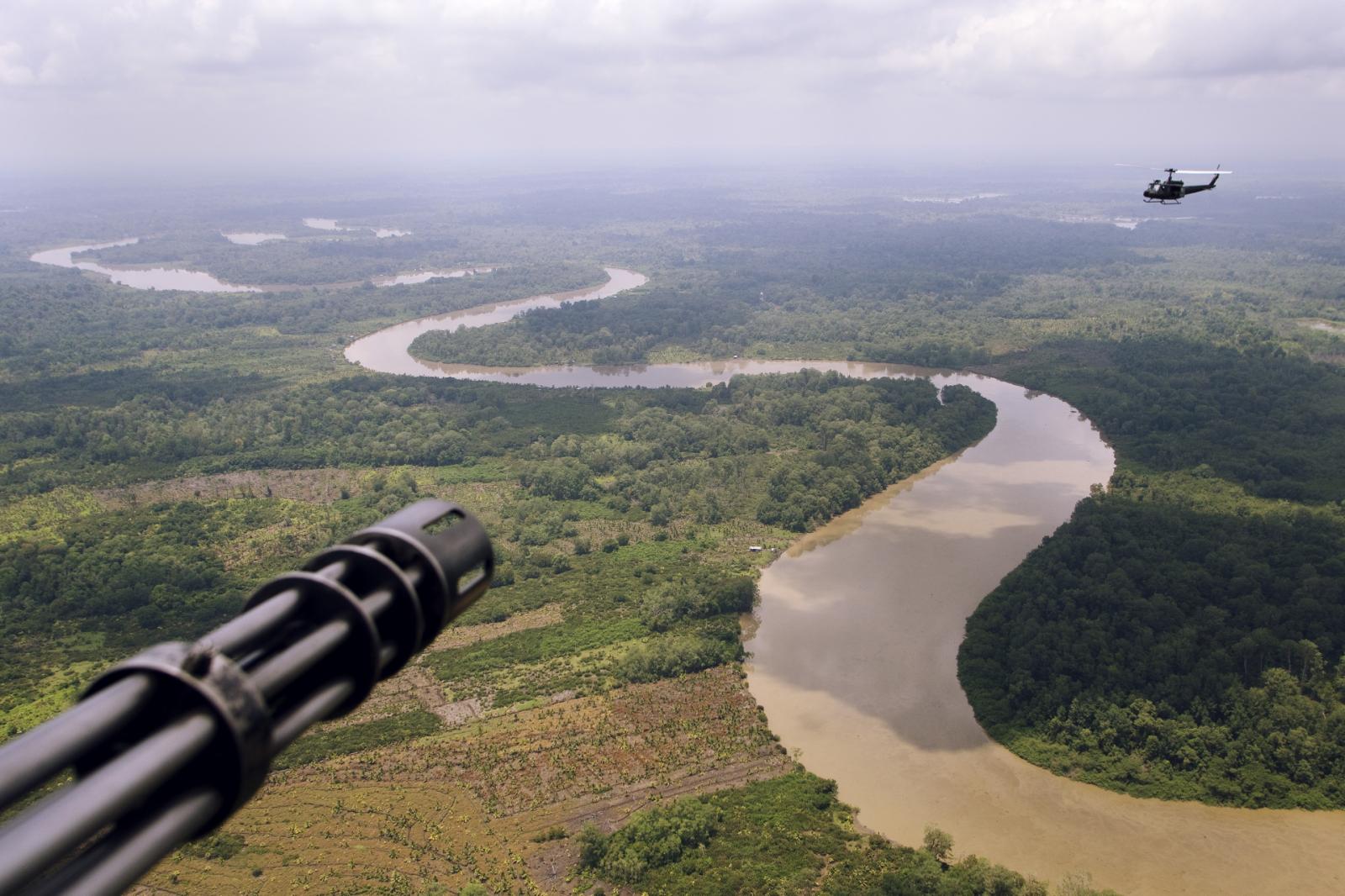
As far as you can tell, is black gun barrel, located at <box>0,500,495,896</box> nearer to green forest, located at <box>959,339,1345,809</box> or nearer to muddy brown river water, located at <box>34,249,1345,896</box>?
muddy brown river water, located at <box>34,249,1345,896</box>

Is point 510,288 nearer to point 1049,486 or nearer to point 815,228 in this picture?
point 815,228

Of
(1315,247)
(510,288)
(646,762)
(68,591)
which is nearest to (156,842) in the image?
(646,762)

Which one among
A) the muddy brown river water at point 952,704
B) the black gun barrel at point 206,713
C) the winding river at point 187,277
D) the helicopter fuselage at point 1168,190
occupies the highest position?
the helicopter fuselage at point 1168,190

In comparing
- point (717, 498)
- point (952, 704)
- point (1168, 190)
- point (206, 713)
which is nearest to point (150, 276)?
point (717, 498)

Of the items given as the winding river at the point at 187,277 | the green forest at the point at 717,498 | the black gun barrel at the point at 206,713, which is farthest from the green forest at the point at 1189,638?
the winding river at the point at 187,277

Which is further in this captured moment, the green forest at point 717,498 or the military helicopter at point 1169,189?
the green forest at point 717,498

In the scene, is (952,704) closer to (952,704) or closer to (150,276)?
(952,704)

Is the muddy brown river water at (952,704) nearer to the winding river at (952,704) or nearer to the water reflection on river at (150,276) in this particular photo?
the winding river at (952,704)
